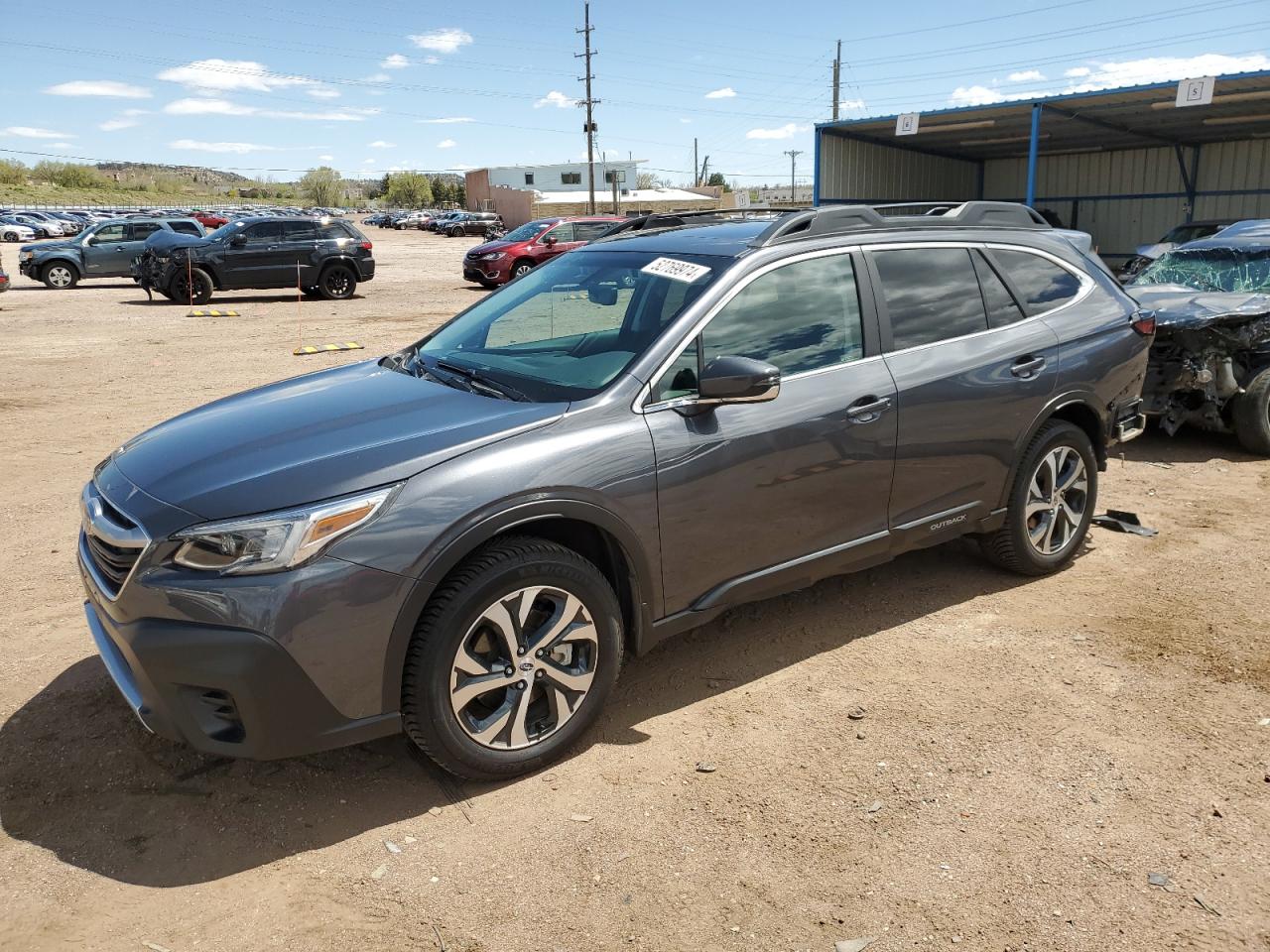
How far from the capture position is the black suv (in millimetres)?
20359

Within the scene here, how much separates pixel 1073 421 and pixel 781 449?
6.98ft

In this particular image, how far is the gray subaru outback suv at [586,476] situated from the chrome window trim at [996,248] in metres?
0.02

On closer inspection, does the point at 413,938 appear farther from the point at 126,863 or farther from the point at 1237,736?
the point at 1237,736

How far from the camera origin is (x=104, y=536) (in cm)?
305

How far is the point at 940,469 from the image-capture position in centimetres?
431

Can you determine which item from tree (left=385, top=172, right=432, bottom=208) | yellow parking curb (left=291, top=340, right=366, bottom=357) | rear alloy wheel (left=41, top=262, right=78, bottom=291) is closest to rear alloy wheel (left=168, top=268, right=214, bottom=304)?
rear alloy wheel (left=41, top=262, right=78, bottom=291)

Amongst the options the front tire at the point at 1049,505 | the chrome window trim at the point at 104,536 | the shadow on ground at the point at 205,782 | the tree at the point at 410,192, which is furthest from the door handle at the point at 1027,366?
the tree at the point at 410,192

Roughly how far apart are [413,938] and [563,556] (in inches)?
47.3

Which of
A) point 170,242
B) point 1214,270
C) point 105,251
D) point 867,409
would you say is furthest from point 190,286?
point 867,409

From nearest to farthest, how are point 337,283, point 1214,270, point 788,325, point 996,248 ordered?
point 788,325
point 996,248
point 1214,270
point 337,283

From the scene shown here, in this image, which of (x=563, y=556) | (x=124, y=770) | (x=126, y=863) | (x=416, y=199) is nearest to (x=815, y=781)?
(x=563, y=556)

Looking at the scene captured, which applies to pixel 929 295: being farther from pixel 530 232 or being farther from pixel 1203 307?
pixel 530 232

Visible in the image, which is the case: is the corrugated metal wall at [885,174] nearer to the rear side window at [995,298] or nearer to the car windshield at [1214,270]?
the car windshield at [1214,270]

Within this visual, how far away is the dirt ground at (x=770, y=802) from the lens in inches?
104
